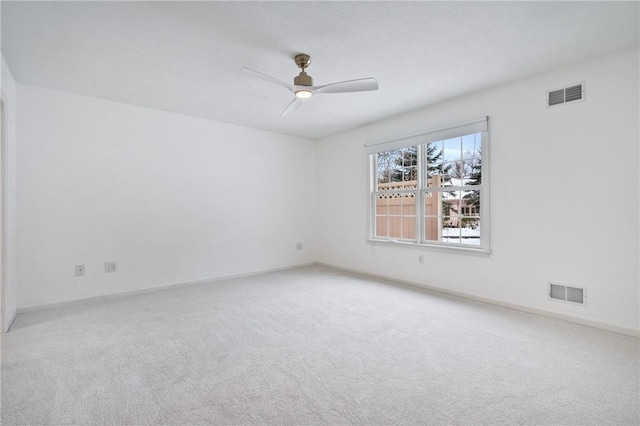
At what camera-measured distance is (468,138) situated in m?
3.91

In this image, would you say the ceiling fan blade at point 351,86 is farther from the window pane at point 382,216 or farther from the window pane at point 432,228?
the window pane at point 382,216

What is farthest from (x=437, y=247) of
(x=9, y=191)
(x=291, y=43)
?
(x=9, y=191)

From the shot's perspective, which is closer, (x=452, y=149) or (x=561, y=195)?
(x=561, y=195)

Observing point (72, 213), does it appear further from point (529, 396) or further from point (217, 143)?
point (529, 396)

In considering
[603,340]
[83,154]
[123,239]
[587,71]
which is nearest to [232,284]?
[123,239]

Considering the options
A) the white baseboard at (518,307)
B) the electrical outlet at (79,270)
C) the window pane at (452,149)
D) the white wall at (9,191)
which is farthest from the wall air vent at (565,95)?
the electrical outlet at (79,270)

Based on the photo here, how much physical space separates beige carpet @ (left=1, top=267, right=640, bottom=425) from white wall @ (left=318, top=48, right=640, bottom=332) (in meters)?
0.38

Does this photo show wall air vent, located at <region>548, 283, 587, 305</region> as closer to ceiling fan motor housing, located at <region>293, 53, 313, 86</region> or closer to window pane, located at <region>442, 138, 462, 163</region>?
window pane, located at <region>442, 138, 462, 163</region>

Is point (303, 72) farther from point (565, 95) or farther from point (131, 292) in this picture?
point (131, 292)

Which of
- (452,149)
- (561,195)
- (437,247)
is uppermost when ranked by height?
(452,149)

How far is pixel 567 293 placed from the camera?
3.06 meters

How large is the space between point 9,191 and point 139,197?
1277 mm

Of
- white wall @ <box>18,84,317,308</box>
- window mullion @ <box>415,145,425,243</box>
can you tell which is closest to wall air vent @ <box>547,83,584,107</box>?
window mullion @ <box>415,145,425,243</box>

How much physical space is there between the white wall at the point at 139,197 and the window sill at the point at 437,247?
177 centimetres
